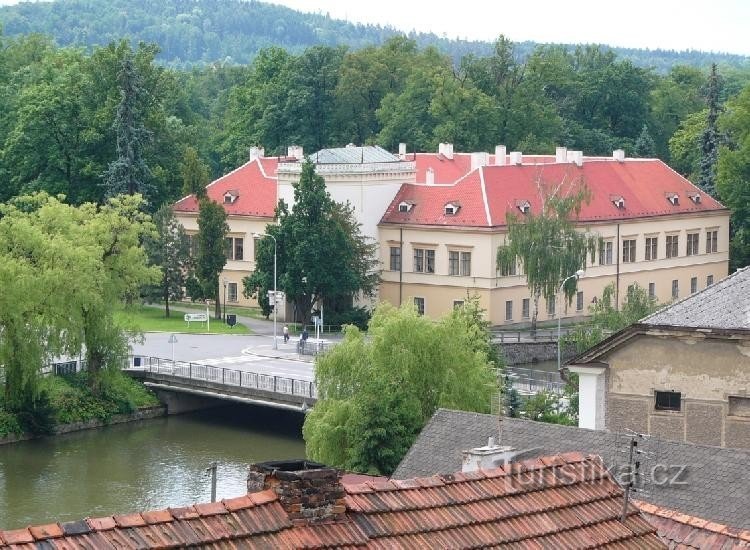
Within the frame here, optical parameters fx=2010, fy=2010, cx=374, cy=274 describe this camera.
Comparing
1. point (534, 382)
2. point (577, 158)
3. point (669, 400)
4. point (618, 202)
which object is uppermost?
point (577, 158)

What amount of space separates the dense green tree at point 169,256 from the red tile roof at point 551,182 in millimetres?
7854

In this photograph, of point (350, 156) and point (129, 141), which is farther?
point (129, 141)

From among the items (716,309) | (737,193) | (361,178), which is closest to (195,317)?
(361,178)

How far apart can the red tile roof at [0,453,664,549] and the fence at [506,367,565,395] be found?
35581mm

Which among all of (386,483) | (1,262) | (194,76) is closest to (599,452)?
(386,483)

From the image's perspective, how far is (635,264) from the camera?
79.9 meters

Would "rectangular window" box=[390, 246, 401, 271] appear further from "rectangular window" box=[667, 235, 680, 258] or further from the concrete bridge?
the concrete bridge

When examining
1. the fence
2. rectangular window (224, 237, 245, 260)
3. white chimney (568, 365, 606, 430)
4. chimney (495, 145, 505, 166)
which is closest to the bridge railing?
the fence

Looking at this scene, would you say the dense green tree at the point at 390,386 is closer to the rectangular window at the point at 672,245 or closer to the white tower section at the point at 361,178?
the white tower section at the point at 361,178

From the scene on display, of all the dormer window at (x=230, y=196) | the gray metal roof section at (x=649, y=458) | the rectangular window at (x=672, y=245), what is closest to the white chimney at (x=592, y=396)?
the gray metal roof section at (x=649, y=458)

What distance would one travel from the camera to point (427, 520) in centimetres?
1532

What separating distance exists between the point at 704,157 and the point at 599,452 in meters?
67.3

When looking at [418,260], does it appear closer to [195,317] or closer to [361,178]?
[361,178]

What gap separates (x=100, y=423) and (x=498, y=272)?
66.8 ft
